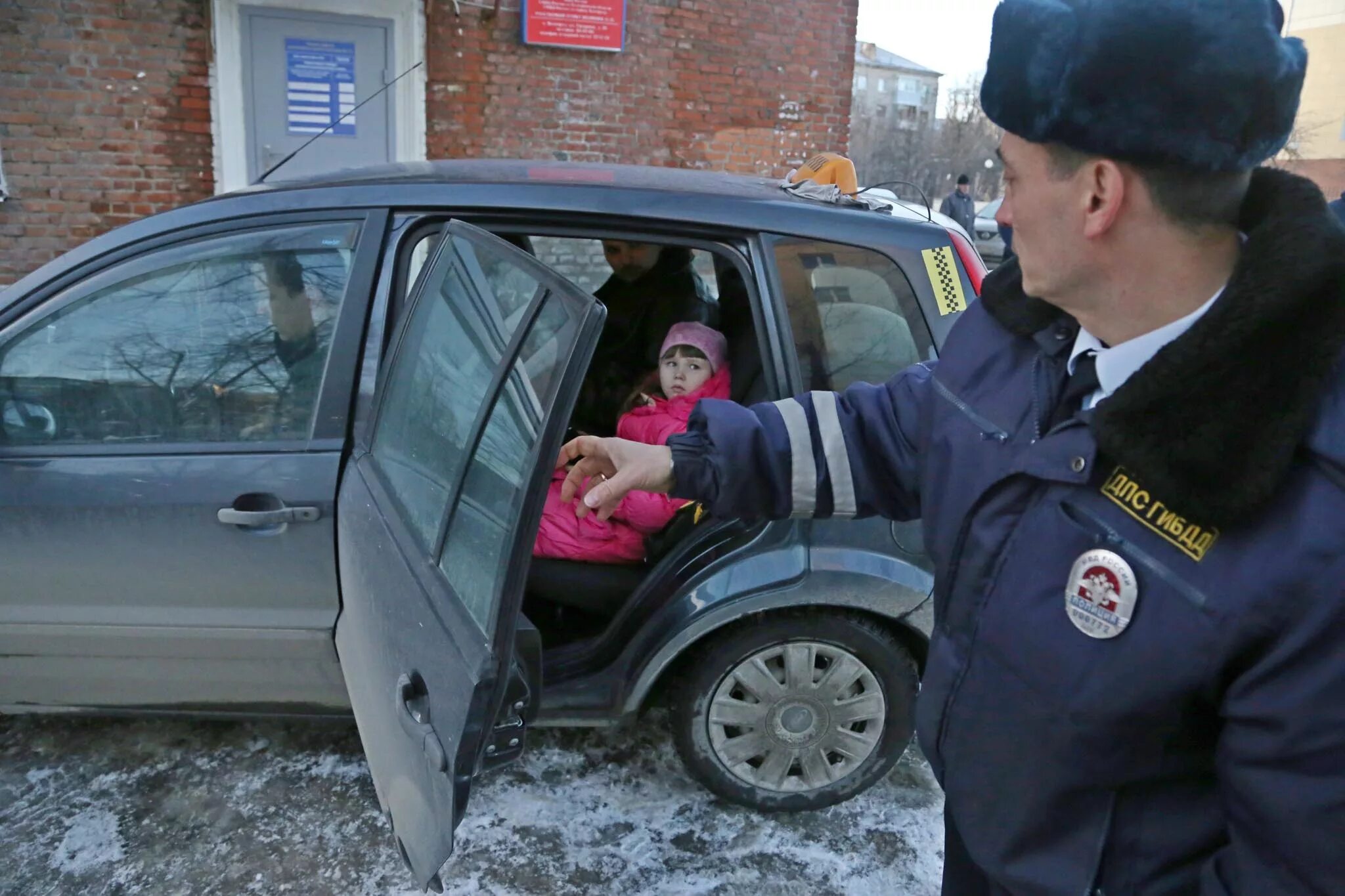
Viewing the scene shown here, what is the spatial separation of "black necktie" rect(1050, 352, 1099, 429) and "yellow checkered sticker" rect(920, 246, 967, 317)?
3.88 ft

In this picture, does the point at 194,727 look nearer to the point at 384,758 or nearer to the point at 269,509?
the point at 269,509

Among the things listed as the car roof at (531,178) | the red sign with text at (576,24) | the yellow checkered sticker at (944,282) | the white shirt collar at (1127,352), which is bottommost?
the yellow checkered sticker at (944,282)

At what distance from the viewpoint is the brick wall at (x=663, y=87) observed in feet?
25.5

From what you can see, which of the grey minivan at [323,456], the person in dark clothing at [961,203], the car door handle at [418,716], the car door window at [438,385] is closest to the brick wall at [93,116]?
the grey minivan at [323,456]

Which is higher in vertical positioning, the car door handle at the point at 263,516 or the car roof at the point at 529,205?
the car roof at the point at 529,205

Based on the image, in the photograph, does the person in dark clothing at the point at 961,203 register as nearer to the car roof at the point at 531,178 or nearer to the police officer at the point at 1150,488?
the car roof at the point at 531,178

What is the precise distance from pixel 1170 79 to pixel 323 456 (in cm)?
184

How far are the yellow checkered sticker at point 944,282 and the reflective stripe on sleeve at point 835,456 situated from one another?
2.88 feet

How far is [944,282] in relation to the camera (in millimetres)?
2359

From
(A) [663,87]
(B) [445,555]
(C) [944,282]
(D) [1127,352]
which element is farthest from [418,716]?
(A) [663,87]

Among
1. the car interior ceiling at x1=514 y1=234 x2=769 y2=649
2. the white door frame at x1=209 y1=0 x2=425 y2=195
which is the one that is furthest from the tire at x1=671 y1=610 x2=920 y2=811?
the white door frame at x1=209 y1=0 x2=425 y2=195

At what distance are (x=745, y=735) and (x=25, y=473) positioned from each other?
1.83 m

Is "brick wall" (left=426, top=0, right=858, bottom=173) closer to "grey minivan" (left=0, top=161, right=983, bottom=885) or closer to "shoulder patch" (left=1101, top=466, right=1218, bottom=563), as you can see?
"grey minivan" (left=0, top=161, right=983, bottom=885)

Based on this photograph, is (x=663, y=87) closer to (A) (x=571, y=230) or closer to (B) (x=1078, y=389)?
(A) (x=571, y=230)
